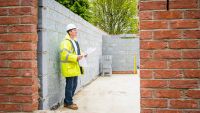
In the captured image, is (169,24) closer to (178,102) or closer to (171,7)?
(171,7)

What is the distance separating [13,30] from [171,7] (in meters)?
1.96

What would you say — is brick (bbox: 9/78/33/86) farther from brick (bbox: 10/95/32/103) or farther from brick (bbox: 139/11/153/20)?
brick (bbox: 139/11/153/20)

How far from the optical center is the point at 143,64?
376 cm

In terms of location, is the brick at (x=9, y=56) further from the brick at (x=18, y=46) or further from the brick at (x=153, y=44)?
the brick at (x=153, y=44)

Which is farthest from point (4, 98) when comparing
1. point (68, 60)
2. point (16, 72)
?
point (68, 60)

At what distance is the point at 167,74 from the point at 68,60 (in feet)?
9.70

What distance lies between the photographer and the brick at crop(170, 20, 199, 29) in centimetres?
360

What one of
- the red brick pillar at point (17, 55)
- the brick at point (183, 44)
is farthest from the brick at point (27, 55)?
the brick at point (183, 44)

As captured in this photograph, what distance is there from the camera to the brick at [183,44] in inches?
142

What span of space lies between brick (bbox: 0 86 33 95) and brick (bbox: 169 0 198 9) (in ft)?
6.60

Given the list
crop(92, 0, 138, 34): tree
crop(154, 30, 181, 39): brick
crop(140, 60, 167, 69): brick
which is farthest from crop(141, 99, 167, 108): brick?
crop(92, 0, 138, 34): tree

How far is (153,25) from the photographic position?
3709 millimetres

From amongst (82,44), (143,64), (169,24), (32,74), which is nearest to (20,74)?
(32,74)

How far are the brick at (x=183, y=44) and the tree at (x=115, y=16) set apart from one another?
28839 millimetres
